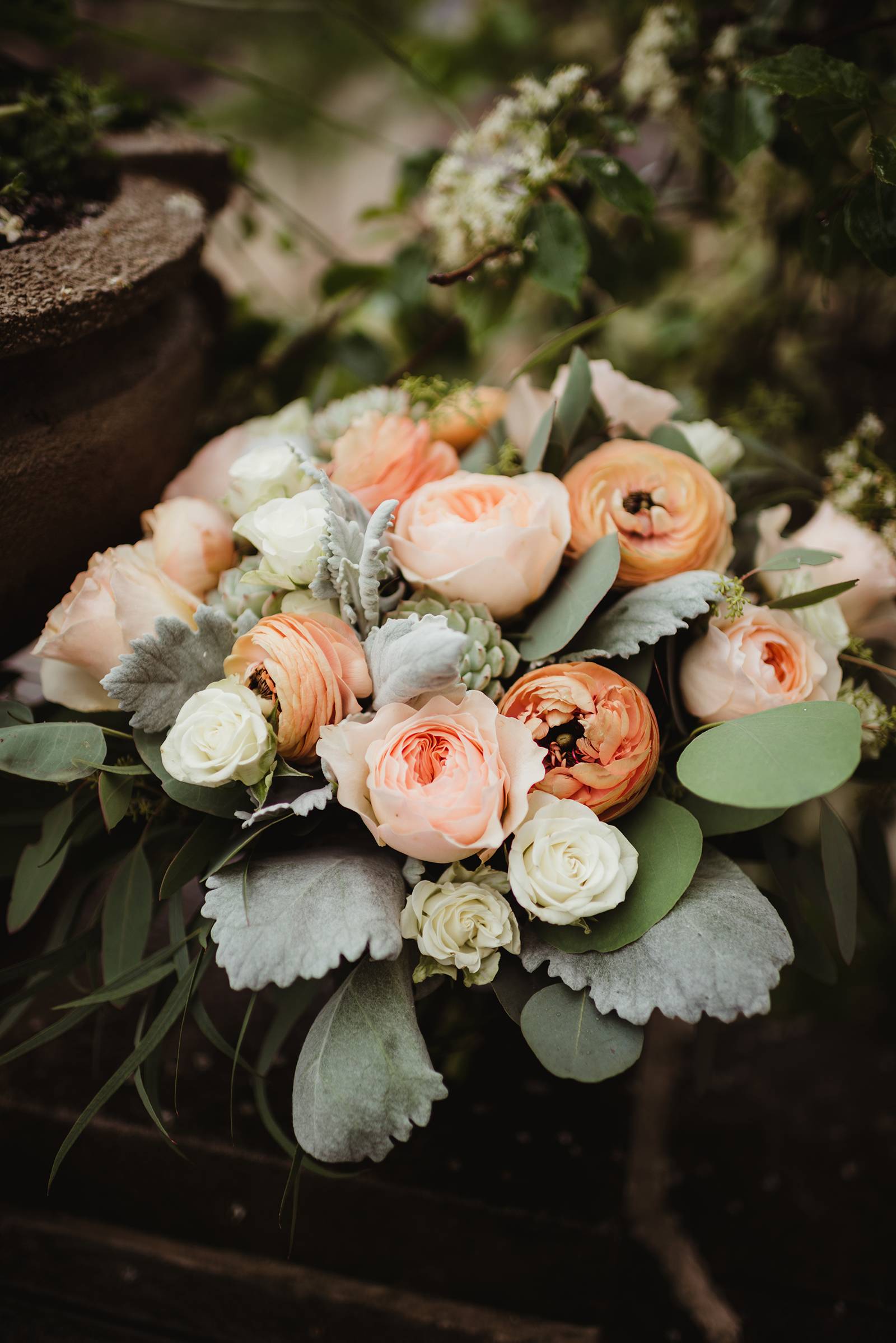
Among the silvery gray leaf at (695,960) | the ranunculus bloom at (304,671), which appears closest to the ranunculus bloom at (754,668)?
the silvery gray leaf at (695,960)

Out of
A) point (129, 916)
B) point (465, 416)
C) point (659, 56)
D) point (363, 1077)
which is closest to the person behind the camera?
point (363, 1077)

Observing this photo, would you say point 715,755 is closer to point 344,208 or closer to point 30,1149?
point 30,1149

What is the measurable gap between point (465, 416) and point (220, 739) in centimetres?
33

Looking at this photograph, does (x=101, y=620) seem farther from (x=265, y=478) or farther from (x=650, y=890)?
(x=650, y=890)

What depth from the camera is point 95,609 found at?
1.58ft

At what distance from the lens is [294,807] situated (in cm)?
41

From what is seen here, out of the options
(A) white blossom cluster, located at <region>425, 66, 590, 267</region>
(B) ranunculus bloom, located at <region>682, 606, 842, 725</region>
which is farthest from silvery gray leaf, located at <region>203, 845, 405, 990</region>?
(A) white blossom cluster, located at <region>425, 66, 590, 267</region>

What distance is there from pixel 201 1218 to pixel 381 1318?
0.15 meters

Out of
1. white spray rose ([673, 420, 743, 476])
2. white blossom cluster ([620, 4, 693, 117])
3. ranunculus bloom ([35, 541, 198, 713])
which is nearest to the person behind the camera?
ranunculus bloom ([35, 541, 198, 713])

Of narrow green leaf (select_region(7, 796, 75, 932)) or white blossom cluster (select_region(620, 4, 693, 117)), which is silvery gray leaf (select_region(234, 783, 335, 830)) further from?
white blossom cluster (select_region(620, 4, 693, 117))

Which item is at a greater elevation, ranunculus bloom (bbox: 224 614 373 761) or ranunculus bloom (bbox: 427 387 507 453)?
ranunculus bloom (bbox: 427 387 507 453)

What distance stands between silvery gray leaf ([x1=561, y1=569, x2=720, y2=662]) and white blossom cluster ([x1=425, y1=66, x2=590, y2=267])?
320 millimetres

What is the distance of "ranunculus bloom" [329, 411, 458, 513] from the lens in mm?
532

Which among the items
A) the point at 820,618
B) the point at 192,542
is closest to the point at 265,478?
the point at 192,542
